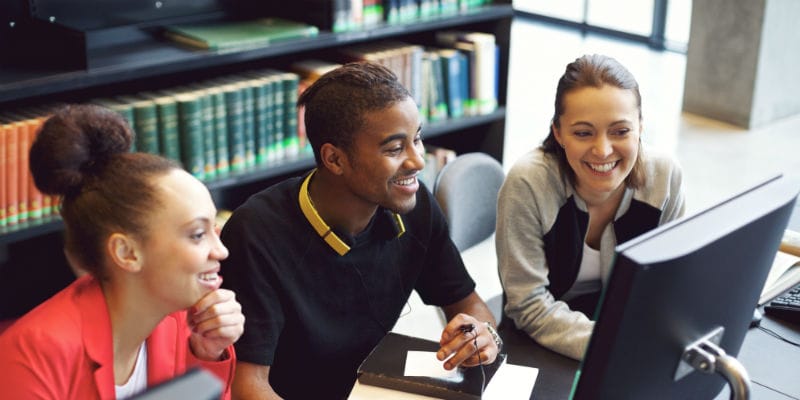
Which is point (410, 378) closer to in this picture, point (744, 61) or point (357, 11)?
point (357, 11)

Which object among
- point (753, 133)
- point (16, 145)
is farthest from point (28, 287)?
point (753, 133)

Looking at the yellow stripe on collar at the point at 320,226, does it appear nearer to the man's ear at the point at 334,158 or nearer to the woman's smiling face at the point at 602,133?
the man's ear at the point at 334,158

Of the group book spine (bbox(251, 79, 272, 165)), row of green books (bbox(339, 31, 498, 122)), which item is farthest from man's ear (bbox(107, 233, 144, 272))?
row of green books (bbox(339, 31, 498, 122))

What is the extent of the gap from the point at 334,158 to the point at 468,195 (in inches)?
25.5

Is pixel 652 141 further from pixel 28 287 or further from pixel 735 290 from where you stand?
pixel 735 290

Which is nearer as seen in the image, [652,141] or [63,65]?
[63,65]

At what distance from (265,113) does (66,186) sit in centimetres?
163

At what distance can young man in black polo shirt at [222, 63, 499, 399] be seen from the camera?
1723mm

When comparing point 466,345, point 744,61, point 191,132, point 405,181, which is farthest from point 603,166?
point 744,61

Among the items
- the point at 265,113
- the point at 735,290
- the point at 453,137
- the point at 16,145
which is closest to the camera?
the point at 735,290

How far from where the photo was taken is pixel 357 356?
6.19 feet

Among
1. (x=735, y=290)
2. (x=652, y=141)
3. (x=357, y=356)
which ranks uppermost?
(x=735, y=290)

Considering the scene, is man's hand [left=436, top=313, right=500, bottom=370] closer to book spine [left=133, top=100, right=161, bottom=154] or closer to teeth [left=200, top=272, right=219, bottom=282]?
teeth [left=200, top=272, right=219, bottom=282]

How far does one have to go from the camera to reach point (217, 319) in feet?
5.08
